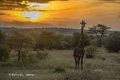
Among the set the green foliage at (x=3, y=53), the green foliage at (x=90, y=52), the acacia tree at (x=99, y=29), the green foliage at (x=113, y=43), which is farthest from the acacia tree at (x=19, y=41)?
the acacia tree at (x=99, y=29)

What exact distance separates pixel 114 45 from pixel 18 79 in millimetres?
31024

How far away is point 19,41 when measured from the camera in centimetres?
2362

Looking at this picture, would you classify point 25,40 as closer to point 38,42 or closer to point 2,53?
point 2,53

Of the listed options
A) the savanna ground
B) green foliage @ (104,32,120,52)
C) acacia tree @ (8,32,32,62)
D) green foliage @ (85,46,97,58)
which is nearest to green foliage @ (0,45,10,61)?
the savanna ground

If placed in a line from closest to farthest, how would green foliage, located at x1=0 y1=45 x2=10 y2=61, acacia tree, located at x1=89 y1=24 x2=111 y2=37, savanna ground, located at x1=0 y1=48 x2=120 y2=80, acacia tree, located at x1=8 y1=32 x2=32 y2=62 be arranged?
1. savanna ground, located at x1=0 y1=48 x2=120 y2=80
2. green foliage, located at x1=0 y1=45 x2=10 y2=61
3. acacia tree, located at x1=8 y1=32 x2=32 y2=62
4. acacia tree, located at x1=89 y1=24 x2=111 y2=37

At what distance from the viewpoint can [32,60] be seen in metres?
22.5

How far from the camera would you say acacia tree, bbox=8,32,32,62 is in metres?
23.5

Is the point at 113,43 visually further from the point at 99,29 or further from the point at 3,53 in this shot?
the point at 99,29

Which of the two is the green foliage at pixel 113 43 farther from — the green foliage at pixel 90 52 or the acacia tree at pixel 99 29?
the acacia tree at pixel 99 29

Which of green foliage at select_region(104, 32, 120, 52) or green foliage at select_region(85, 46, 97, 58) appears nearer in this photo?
green foliage at select_region(85, 46, 97, 58)

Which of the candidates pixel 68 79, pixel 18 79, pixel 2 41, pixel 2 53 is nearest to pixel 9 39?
pixel 2 41

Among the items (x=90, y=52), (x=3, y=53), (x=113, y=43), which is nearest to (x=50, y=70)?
(x=3, y=53)

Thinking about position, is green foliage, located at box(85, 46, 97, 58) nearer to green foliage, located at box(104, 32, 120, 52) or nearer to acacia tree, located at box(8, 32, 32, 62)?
green foliage, located at box(104, 32, 120, 52)

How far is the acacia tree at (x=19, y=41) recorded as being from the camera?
2347cm
